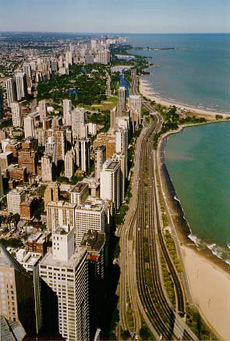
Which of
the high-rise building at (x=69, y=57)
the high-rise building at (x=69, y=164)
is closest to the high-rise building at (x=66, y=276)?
the high-rise building at (x=69, y=164)

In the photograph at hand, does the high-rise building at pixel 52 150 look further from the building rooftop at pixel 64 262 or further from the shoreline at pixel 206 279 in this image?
the building rooftop at pixel 64 262

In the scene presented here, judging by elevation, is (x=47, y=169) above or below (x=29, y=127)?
below

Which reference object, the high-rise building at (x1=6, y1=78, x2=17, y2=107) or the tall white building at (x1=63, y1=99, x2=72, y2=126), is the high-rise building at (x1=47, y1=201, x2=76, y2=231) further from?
the high-rise building at (x1=6, y1=78, x2=17, y2=107)

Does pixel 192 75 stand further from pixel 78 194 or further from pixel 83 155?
pixel 78 194

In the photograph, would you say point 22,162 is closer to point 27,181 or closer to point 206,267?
point 27,181

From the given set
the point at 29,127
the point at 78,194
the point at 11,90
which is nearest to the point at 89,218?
the point at 78,194

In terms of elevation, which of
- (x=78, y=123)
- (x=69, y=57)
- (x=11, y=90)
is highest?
(x=69, y=57)

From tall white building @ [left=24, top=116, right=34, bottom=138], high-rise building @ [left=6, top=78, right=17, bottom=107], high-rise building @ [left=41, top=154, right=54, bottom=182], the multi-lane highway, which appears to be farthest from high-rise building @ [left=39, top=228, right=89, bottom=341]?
high-rise building @ [left=6, top=78, right=17, bottom=107]
